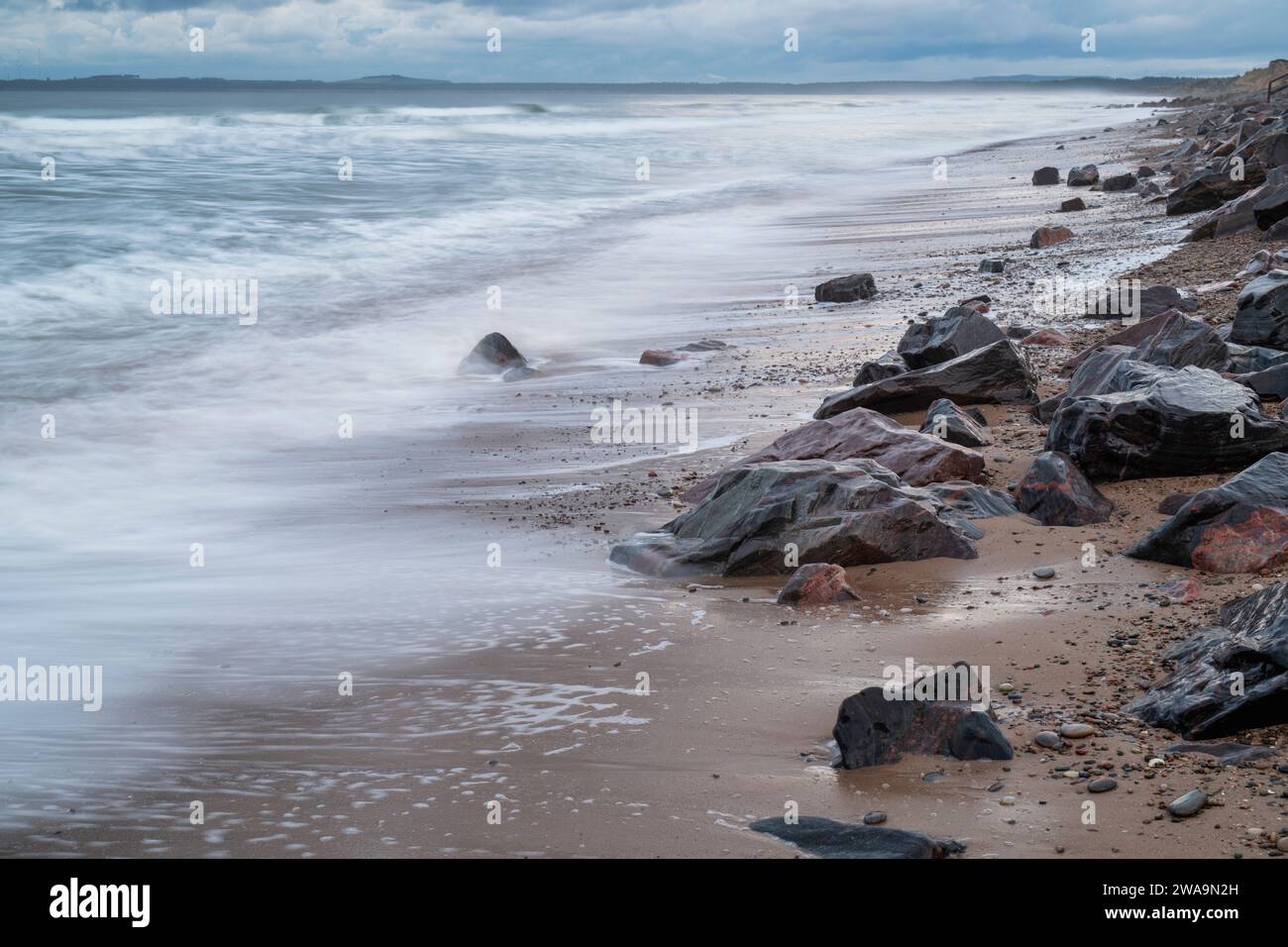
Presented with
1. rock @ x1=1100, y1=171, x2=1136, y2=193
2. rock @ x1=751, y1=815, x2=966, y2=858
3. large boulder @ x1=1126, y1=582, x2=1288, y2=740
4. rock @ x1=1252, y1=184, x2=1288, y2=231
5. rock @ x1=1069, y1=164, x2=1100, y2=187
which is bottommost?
rock @ x1=751, y1=815, x2=966, y2=858

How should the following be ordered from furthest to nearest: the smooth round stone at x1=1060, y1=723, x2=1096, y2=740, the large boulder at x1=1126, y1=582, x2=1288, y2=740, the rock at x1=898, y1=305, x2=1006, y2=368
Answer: the rock at x1=898, y1=305, x2=1006, y2=368, the smooth round stone at x1=1060, y1=723, x2=1096, y2=740, the large boulder at x1=1126, y1=582, x2=1288, y2=740

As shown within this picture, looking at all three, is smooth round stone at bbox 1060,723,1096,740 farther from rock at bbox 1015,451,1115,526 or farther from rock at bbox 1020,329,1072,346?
rock at bbox 1020,329,1072,346

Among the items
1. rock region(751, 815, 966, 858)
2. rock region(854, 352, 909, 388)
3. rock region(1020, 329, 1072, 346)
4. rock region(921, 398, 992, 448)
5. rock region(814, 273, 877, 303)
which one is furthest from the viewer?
rock region(814, 273, 877, 303)

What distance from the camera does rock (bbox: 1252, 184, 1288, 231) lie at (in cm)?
1329

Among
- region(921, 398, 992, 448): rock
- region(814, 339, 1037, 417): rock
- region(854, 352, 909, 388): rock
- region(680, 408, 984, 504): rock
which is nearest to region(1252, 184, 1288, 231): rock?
region(814, 339, 1037, 417): rock

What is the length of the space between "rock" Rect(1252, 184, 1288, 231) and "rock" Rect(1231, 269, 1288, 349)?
567 cm

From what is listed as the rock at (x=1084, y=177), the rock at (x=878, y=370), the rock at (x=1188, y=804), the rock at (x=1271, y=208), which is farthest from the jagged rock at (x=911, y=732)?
the rock at (x=1084, y=177)

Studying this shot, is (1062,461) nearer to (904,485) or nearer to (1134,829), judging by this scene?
(904,485)

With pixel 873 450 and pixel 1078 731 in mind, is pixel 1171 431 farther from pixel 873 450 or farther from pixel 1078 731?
pixel 1078 731

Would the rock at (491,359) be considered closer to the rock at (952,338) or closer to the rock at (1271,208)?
the rock at (952,338)

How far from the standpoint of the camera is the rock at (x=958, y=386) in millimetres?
8164

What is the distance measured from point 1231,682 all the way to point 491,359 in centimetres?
857

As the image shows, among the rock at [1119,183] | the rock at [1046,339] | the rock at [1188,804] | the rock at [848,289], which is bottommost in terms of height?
the rock at [1188,804]

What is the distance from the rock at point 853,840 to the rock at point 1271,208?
1234 cm
